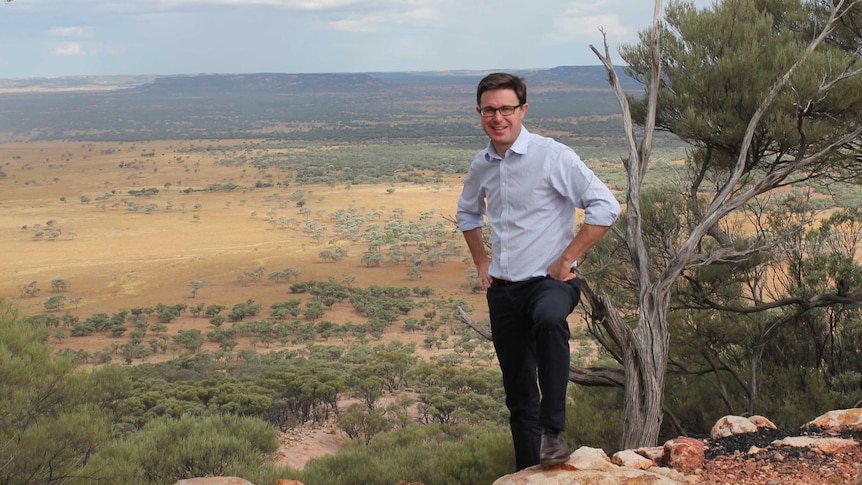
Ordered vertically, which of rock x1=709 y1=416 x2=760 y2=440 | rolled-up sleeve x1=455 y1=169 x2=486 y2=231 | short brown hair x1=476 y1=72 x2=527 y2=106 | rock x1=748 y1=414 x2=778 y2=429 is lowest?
rock x1=748 y1=414 x2=778 y2=429

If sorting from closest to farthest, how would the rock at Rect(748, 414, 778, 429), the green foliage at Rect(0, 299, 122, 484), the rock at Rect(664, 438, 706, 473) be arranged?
1. the rock at Rect(664, 438, 706, 473)
2. the rock at Rect(748, 414, 778, 429)
3. the green foliage at Rect(0, 299, 122, 484)

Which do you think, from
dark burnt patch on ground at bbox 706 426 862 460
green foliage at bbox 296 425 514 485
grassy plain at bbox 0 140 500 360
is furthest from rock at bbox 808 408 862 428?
grassy plain at bbox 0 140 500 360

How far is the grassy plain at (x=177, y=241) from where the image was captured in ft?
81.7

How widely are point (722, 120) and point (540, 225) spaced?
407 centimetres

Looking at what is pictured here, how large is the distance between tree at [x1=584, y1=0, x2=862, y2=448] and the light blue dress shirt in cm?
171

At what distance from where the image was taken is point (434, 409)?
1305cm

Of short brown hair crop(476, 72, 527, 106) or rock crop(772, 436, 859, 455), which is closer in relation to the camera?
short brown hair crop(476, 72, 527, 106)

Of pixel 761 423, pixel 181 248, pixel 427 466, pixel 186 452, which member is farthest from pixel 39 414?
pixel 181 248

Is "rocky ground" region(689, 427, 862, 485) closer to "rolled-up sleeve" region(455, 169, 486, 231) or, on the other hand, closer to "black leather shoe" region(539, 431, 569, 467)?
"black leather shoe" region(539, 431, 569, 467)

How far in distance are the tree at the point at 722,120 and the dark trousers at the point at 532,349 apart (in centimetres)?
150

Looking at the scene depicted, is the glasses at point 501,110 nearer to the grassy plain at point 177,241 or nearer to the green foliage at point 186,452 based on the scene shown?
the green foliage at point 186,452

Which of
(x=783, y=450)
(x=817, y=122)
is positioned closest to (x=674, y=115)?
(x=817, y=122)

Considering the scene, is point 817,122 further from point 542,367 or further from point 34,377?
point 34,377

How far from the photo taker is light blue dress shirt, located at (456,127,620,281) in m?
3.05
